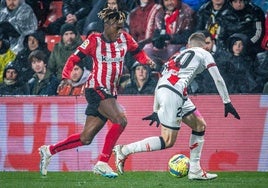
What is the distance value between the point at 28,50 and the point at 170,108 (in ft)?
16.5

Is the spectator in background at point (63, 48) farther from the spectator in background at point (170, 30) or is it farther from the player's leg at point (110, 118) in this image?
the player's leg at point (110, 118)

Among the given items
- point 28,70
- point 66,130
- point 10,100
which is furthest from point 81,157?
point 28,70

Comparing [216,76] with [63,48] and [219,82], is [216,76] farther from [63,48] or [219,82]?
[63,48]

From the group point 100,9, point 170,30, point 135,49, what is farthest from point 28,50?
point 135,49

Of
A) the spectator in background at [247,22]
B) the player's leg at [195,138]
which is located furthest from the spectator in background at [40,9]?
the player's leg at [195,138]

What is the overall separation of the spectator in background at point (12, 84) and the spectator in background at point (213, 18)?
3.26 metres

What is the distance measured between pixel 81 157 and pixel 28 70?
7.86 feet

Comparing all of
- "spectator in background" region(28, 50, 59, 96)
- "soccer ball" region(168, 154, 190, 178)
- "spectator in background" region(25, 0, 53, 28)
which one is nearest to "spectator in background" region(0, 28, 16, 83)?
"spectator in background" region(28, 50, 59, 96)

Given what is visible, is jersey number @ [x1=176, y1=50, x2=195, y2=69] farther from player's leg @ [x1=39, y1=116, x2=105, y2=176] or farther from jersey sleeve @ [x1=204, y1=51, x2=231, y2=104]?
player's leg @ [x1=39, y1=116, x2=105, y2=176]

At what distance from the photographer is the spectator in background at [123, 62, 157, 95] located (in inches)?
535

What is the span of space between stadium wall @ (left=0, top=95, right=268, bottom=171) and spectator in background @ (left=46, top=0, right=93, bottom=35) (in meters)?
2.03

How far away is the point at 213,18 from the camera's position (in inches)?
545

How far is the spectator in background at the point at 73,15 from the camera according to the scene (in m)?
14.6

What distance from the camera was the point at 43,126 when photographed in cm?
1312
